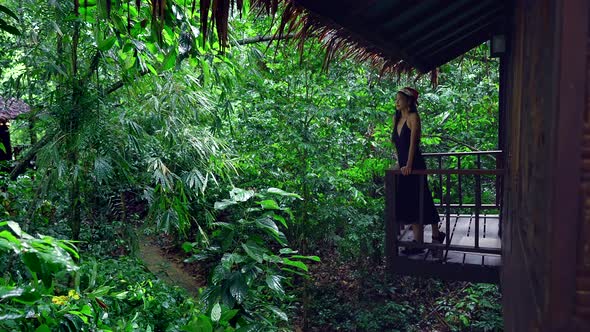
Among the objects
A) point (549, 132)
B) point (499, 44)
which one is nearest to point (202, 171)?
point (499, 44)

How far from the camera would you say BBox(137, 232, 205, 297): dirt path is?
8.78 meters

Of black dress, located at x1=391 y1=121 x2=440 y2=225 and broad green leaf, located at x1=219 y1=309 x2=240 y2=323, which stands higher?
black dress, located at x1=391 y1=121 x2=440 y2=225

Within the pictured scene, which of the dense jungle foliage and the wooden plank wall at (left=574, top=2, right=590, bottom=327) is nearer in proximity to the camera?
the wooden plank wall at (left=574, top=2, right=590, bottom=327)

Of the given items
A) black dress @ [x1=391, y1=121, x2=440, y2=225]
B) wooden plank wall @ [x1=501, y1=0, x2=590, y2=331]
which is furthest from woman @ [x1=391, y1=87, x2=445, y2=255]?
wooden plank wall @ [x1=501, y1=0, x2=590, y2=331]

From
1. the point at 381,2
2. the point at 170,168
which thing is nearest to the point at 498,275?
the point at 381,2

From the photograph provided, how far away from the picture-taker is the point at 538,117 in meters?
2.05

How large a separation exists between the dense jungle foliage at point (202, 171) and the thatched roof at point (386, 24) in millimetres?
259

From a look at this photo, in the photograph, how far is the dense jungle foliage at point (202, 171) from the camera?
10.7 ft

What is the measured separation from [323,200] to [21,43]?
4.46m

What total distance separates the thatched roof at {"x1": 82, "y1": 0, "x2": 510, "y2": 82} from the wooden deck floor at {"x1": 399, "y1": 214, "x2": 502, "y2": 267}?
1729 mm

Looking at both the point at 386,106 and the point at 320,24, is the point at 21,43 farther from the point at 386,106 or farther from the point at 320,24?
the point at 386,106

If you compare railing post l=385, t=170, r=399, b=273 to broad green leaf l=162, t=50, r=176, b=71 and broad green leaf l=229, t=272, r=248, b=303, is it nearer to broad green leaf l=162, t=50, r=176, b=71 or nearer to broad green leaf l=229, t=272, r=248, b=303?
broad green leaf l=229, t=272, r=248, b=303

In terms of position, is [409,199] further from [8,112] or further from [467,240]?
[8,112]

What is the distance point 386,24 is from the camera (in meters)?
4.16
